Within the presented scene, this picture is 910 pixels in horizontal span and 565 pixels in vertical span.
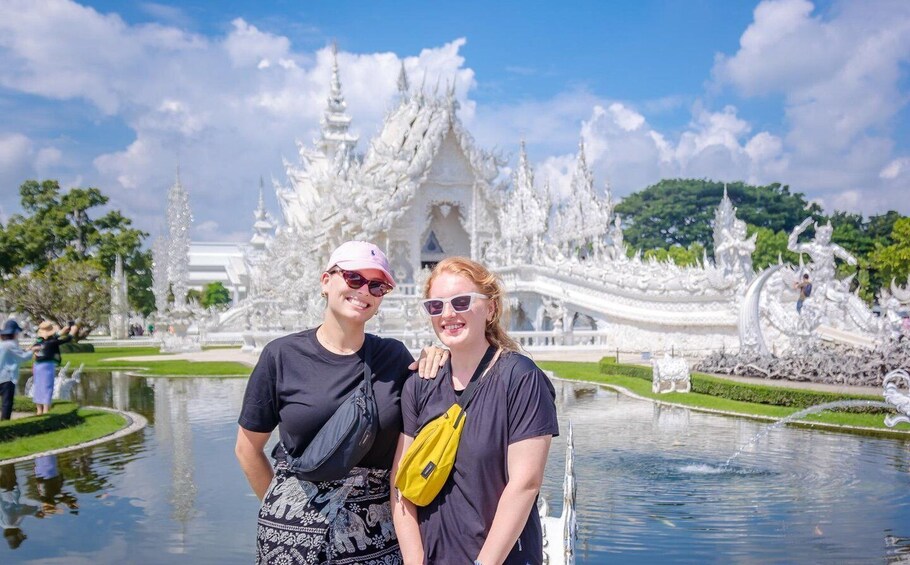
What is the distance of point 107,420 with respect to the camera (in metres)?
12.4

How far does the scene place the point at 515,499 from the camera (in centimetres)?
259

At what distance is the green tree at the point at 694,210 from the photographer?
62000 mm

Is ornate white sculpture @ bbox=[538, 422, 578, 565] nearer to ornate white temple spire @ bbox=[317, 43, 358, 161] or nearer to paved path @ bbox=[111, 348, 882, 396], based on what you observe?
paved path @ bbox=[111, 348, 882, 396]

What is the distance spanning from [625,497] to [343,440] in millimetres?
5581

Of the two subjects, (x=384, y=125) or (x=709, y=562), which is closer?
(x=709, y=562)

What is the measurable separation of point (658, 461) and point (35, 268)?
3715 centimetres

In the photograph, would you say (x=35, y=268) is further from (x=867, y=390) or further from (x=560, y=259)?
(x=867, y=390)

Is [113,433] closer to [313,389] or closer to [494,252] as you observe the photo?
[313,389]

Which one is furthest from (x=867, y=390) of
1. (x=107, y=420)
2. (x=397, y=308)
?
(x=397, y=308)

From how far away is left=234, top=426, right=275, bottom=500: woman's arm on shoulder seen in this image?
120 inches

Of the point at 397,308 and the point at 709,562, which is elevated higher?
the point at 397,308

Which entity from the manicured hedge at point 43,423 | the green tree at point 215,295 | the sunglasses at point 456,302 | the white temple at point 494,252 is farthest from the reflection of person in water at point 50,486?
the green tree at point 215,295

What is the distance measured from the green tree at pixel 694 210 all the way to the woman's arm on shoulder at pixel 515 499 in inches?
2453

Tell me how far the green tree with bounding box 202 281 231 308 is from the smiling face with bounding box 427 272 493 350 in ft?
195
